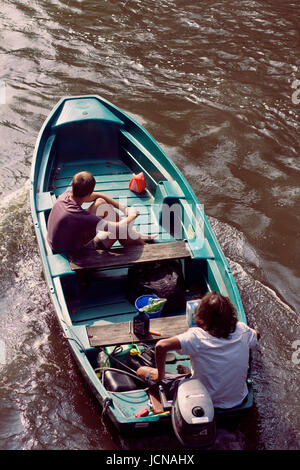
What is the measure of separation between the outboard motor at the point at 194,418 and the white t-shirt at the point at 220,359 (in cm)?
18

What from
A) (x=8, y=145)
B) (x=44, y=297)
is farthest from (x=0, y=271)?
(x=8, y=145)

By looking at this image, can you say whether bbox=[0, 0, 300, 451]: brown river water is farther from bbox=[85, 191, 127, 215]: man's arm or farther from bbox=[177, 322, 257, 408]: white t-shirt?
bbox=[85, 191, 127, 215]: man's arm

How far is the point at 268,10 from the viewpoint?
15047mm

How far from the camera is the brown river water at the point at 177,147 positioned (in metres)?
5.67

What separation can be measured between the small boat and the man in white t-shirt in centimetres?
29

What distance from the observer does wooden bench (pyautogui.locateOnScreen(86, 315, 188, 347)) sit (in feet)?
16.9

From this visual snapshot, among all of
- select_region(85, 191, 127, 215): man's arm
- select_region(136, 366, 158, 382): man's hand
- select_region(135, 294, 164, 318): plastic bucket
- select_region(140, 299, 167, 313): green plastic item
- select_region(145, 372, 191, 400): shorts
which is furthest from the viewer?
select_region(85, 191, 127, 215): man's arm

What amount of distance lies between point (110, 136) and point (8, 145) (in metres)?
2.51

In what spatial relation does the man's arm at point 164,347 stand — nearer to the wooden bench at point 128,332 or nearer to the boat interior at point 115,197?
the wooden bench at point 128,332
